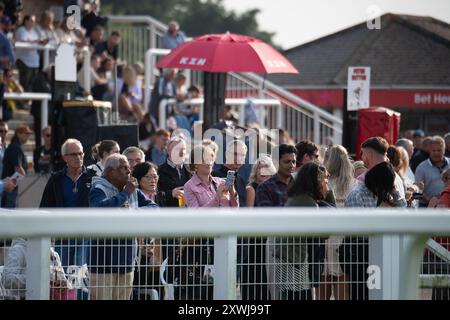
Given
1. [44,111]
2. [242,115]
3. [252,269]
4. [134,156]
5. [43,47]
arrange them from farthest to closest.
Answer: [242,115]
[43,47]
[44,111]
[134,156]
[252,269]

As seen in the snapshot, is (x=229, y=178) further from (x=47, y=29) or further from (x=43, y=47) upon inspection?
(x=47, y=29)

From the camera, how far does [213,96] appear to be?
1272cm

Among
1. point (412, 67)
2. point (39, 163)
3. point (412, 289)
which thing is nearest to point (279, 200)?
point (412, 289)

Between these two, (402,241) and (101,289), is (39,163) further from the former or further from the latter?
(402,241)

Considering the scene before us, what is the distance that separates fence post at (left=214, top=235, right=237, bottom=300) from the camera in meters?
3.71

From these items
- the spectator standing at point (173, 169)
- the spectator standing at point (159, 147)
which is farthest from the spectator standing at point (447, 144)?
the spectator standing at point (173, 169)

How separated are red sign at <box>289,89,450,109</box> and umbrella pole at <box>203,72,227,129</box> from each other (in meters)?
4.26

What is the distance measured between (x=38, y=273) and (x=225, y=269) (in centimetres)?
74

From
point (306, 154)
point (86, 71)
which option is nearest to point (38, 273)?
point (306, 154)

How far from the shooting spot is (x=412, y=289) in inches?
130

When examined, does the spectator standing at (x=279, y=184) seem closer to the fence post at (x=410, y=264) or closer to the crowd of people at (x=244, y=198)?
the crowd of people at (x=244, y=198)

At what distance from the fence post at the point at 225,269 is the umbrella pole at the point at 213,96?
8637mm

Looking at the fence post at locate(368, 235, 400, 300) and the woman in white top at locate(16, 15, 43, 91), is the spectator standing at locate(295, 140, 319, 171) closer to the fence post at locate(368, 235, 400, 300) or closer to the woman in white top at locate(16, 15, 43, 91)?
the fence post at locate(368, 235, 400, 300)

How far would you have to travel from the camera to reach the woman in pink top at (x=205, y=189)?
7668mm
